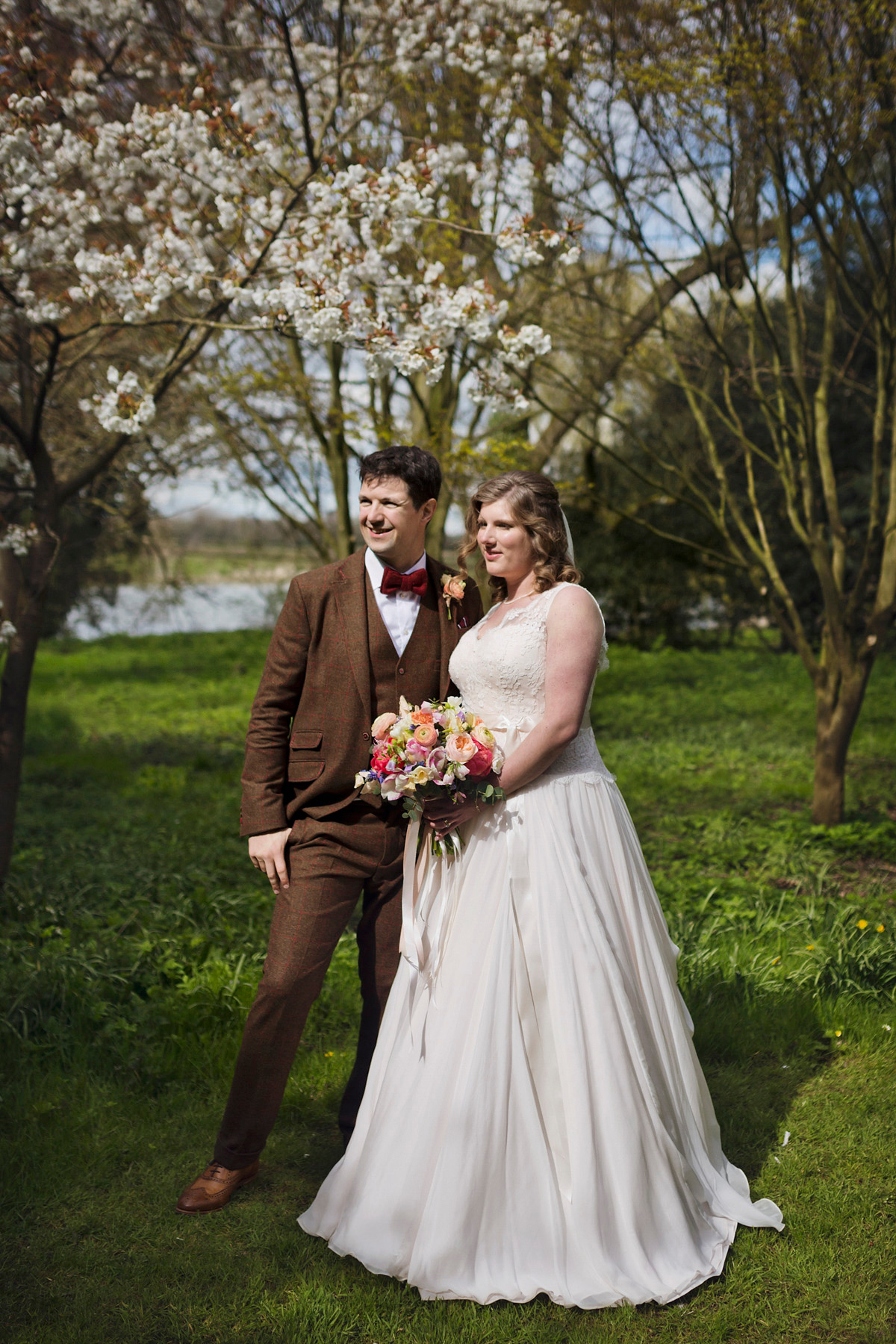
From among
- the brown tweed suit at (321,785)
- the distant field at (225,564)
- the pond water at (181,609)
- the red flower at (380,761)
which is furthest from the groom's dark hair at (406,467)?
the pond water at (181,609)

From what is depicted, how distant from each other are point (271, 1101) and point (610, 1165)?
928mm

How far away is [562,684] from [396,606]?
2.00 ft

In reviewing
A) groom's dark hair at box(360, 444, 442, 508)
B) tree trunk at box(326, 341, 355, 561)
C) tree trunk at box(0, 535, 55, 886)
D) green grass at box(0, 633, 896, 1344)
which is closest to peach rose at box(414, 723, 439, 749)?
groom's dark hair at box(360, 444, 442, 508)

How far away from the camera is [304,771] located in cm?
282

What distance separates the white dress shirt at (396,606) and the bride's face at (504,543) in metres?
0.25

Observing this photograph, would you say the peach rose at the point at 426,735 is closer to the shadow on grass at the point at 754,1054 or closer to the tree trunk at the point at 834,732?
the shadow on grass at the point at 754,1054

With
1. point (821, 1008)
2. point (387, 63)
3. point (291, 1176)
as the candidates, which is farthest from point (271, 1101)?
point (387, 63)

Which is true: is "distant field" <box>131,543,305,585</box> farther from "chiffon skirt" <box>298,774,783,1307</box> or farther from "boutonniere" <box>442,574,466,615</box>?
"chiffon skirt" <box>298,774,783,1307</box>

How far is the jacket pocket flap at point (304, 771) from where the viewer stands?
2807 millimetres

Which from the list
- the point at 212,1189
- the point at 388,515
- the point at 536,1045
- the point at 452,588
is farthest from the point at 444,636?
the point at 212,1189

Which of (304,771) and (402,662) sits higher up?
(402,662)

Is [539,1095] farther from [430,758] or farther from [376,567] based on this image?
[376,567]

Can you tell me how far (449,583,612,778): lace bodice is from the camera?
2.62 meters

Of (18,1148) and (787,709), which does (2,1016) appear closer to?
(18,1148)
